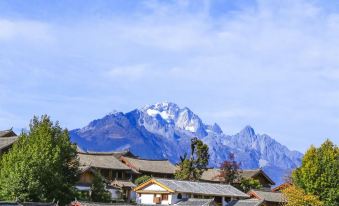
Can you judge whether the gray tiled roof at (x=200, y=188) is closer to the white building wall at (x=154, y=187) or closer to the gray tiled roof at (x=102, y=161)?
the white building wall at (x=154, y=187)

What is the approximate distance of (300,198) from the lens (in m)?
67.4

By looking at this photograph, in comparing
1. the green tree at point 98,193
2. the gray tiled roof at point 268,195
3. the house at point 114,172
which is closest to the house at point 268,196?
the gray tiled roof at point 268,195

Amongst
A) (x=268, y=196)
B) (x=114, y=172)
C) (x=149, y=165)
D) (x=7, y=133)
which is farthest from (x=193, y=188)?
(x=149, y=165)

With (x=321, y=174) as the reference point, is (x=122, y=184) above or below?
above

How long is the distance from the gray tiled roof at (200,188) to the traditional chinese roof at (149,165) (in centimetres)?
2516

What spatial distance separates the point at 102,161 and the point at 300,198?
41.8m

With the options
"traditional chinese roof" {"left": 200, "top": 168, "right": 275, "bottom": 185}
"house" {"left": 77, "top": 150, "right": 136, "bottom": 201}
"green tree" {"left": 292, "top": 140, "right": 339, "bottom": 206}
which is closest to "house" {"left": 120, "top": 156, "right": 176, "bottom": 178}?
"house" {"left": 77, "top": 150, "right": 136, "bottom": 201}

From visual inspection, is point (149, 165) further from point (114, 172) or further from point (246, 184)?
point (246, 184)

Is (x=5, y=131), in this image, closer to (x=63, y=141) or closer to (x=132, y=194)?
(x=132, y=194)

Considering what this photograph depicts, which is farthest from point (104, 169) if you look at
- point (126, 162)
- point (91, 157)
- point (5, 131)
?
point (5, 131)

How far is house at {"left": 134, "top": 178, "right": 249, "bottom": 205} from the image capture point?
75.8 metres

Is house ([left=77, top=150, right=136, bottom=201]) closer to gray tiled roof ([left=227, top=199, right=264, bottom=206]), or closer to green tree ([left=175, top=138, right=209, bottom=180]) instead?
green tree ([left=175, top=138, right=209, bottom=180])

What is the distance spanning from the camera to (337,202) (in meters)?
67.1

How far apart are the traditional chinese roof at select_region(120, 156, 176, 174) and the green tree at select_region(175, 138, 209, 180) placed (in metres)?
15.8
